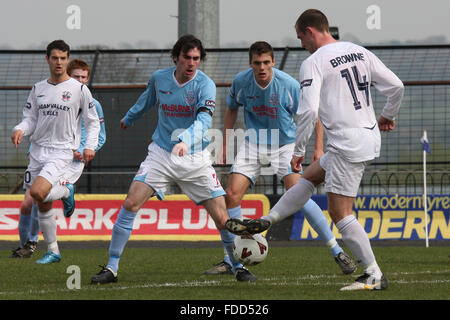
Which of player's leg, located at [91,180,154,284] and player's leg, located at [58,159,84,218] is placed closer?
player's leg, located at [91,180,154,284]

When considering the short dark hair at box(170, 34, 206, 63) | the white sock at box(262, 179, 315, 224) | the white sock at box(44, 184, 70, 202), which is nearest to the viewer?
the white sock at box(262, 179, 315, 224)

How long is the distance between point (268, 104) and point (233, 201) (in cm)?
103

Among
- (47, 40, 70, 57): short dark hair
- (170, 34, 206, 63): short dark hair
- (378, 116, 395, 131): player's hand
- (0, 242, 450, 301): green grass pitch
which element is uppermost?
(47, 40, 70, 57): short dark hair

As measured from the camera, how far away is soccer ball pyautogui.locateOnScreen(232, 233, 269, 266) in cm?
644

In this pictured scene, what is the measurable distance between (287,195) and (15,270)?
316 centimetres

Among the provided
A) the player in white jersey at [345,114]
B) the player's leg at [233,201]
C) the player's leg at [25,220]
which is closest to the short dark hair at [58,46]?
the player's leg at [233,201]

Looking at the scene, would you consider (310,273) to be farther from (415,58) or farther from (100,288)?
(415,58)

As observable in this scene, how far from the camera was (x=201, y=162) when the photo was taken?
7.14m

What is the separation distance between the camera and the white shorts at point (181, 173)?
23.0 feet

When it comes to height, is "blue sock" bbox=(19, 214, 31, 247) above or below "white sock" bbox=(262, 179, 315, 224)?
below

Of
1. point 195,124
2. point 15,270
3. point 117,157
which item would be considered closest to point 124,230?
point 195,124

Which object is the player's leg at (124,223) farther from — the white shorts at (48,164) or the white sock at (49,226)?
the white sock at (49,226)

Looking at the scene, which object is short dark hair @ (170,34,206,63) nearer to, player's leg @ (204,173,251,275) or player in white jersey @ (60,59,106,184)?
player's leg @ (204,173,251,275)

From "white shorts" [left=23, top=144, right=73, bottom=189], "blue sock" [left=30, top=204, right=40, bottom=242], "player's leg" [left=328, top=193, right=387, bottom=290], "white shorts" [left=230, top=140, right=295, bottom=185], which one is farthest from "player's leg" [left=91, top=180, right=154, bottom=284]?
"blue sock" [left=30, top=204, right=40, bottom=242]
